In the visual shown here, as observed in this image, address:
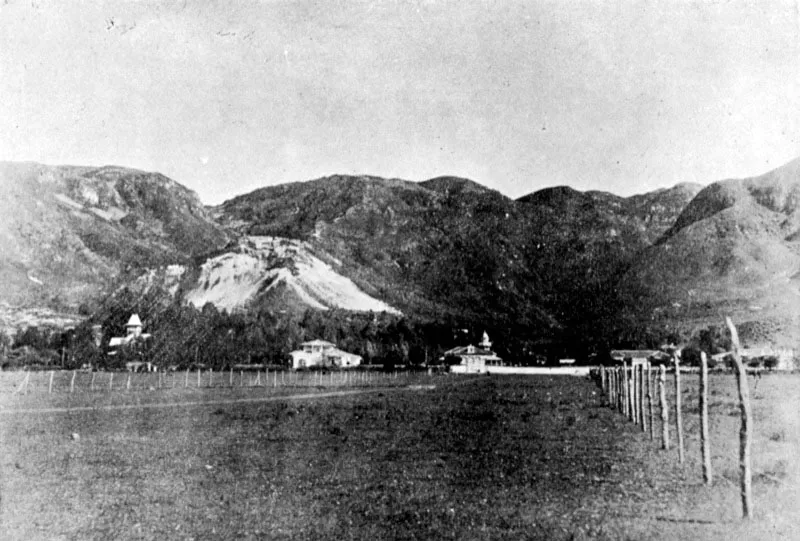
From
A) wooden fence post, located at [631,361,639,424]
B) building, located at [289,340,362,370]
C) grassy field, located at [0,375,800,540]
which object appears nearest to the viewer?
grassy field, located at [0,375,800,540]

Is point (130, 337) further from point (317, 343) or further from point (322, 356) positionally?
point (322, 356)

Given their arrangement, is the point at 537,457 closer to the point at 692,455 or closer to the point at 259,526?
the point at 692,455

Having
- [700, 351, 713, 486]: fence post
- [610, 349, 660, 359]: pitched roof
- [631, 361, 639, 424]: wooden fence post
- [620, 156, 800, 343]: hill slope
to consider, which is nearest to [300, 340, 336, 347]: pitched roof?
[620, 156, 800, 343]: hill slope

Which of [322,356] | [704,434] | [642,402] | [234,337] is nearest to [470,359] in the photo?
[322,356]

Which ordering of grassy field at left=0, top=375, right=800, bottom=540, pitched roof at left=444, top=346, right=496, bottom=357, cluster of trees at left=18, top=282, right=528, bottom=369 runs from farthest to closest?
1. pitched roof at left=444, top=346, right=496, bottom=357
2. cluster of trees at left=18, top=282, right=528, bottom=369
3. grassy field at left=0, top=375, right=800, bottom=540

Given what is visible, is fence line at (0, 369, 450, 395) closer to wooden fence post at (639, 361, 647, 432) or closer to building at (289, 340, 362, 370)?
wooden fence post at (639, 361, 647, 432)

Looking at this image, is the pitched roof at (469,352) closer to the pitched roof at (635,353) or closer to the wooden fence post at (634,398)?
the pitched roof at (635,353)

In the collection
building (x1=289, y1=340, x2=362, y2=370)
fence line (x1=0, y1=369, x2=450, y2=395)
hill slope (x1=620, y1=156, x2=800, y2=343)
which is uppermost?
hill slope (x1=620, y1=156, x2=800, y2=343)
